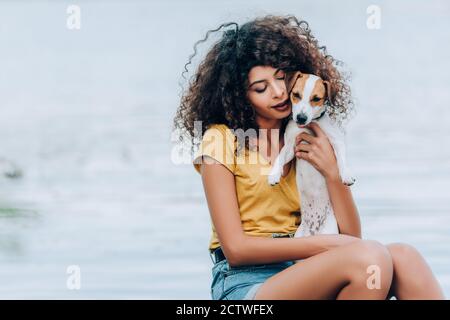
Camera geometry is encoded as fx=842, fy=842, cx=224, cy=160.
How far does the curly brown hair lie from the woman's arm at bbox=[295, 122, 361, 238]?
11 centimetres

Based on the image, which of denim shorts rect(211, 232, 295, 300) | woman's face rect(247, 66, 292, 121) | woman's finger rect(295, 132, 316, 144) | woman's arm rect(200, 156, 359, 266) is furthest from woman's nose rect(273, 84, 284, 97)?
denim shorts rect(211, 232, 295, 300)

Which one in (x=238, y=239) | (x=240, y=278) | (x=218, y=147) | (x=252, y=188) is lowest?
(x=240, y=278)

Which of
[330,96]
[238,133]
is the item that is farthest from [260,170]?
[330,96]

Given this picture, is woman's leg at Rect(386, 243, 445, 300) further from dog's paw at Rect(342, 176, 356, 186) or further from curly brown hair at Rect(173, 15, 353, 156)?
curly brown hair at Rect(173, 15, 353, 156)

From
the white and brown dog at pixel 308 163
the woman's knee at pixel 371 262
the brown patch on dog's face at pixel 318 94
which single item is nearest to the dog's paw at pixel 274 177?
the white and brown dog at pixel 308 163

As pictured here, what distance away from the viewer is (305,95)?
2227 millimetres

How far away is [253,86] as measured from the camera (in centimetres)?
227

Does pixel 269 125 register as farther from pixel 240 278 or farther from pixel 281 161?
pixel 240 278

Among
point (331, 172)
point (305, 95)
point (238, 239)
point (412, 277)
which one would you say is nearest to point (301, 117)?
point (305, 95)

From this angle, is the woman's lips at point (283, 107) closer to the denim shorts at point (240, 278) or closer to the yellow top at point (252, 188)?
the yellow top at point (252, 188)

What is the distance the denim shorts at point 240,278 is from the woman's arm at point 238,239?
0.04m

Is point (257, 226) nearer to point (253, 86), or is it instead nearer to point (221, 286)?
point (221, 286)

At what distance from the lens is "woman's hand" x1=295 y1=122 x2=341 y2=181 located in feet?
7.41

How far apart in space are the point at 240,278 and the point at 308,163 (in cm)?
37
